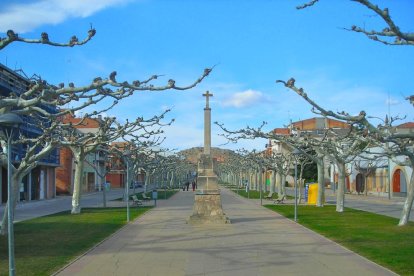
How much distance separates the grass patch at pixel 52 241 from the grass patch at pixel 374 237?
25.1ft

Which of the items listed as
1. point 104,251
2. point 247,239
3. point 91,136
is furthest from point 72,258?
point 91,136

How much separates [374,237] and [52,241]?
1049 centimetres

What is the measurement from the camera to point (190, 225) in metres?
23.9

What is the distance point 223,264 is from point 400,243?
6799mm

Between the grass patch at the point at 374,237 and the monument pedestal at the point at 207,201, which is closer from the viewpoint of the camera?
the grass patch at the point at 374,237

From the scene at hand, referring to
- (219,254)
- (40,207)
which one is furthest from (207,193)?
(40,207)

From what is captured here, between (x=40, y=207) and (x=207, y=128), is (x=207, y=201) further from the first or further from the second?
(x=40, y=207)

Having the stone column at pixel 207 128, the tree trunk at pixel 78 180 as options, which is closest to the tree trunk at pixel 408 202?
the stone column at pixel 207 128

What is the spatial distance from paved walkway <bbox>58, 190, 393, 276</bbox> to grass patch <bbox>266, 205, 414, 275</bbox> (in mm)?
447

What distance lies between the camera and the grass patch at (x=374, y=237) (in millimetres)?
13773

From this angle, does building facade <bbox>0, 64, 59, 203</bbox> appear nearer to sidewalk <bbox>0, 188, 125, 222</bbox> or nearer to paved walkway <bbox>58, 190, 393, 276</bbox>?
sidewalk <bbox>0, 188, 125, 222</bbox>

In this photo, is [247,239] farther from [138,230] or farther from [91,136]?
[91,136]

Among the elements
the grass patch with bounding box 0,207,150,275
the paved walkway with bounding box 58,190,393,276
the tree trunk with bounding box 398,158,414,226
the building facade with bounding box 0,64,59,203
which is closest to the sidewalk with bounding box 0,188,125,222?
the building facade with bounding box 0,64,59,203

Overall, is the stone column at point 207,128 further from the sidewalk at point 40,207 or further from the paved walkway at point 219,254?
the sidewalk at point 40,207
